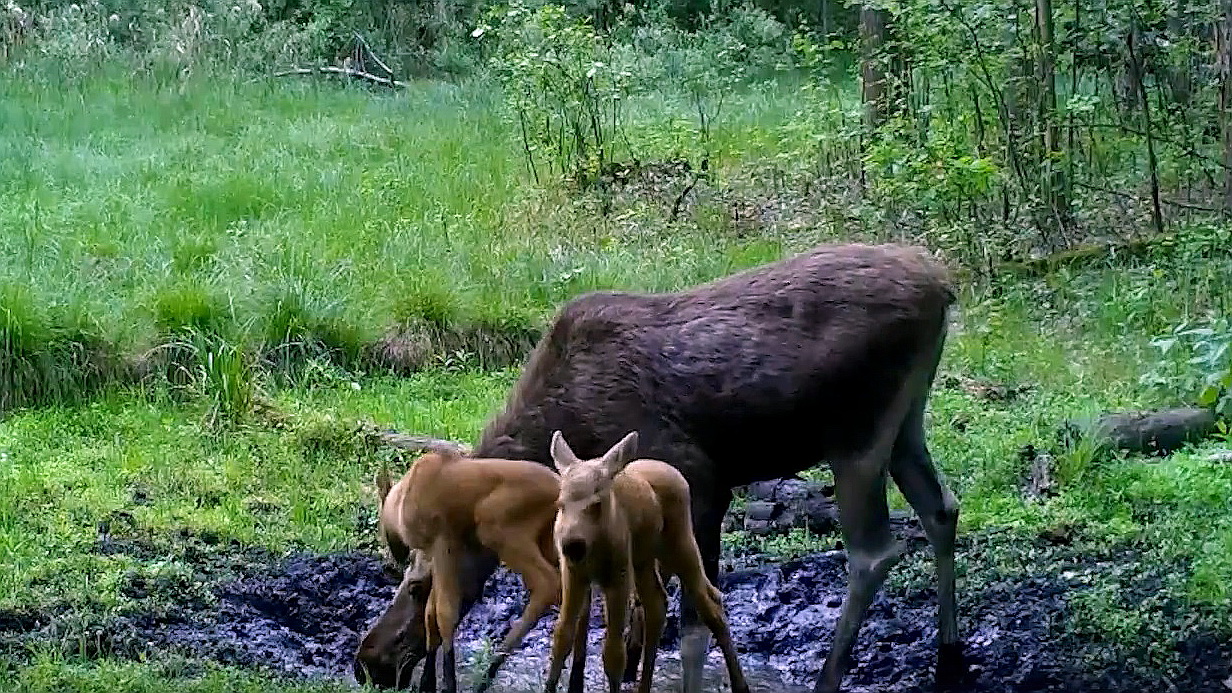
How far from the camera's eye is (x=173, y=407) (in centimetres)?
867

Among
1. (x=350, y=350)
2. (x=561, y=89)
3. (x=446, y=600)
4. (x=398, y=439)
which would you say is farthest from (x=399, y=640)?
(x=561, y=89)

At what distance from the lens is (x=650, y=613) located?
5.22 metres

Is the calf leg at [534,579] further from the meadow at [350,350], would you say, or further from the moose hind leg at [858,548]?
the moose hind leg at [858,548]

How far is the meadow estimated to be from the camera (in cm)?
663

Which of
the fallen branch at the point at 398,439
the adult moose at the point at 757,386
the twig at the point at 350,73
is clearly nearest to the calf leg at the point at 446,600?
the adult moose at the point at 757,386

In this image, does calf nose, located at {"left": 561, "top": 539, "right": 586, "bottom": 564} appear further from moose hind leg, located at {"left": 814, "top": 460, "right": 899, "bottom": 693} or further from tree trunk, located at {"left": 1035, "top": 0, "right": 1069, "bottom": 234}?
tree trunk, located at {"left": 1035, "top": 0, "right": 1069, "bottom": 234}

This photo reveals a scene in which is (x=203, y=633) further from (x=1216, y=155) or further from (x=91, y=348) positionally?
(x=1216, y=155)

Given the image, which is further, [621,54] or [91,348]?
[621,54]

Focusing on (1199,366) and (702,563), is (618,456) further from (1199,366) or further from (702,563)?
(1199,366)

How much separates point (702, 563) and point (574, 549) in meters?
1.09

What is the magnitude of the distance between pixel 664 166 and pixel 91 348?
5446 mm

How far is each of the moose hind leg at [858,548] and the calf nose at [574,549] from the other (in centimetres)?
140

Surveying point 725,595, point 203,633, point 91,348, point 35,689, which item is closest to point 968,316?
point 725,595

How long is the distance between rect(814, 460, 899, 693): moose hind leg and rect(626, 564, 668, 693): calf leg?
0.68m
